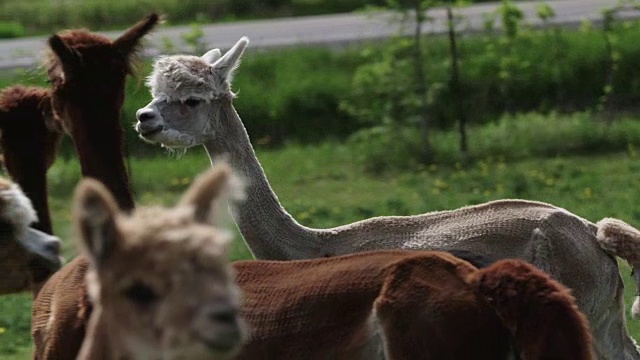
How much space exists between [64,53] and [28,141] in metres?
0.95

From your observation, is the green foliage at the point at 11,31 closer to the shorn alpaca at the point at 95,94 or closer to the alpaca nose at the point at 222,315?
the shorn alpaca at the point at 95,94

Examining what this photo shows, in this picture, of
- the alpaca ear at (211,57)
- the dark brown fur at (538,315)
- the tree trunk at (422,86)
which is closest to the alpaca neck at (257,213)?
the alpaca ear at (211,57)

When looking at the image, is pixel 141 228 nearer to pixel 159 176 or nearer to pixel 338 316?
pixel 338 316

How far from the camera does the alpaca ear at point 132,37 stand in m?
6.85

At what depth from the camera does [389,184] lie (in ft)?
49.9

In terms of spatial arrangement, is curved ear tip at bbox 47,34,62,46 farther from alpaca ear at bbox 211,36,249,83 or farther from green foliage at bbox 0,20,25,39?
green foliage at bbox 0,20,25,39

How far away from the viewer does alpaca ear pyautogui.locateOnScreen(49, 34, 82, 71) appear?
22.0 feet

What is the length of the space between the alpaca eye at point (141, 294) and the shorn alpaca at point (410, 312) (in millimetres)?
1309

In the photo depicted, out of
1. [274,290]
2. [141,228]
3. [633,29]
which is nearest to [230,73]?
[274,290]

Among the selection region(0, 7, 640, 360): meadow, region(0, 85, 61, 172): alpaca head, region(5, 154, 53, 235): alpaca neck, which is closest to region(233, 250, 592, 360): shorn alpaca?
region(5, 154, 53, 235): alpaca neck

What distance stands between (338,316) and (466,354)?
51 centimetres

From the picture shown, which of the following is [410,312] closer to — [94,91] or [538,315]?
[538,315]

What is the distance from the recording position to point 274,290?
5.43m

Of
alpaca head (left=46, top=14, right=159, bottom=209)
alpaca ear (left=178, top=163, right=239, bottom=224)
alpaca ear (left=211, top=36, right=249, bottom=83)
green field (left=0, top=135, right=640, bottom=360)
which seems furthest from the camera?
green field (left=0, top=135, right=640, bottom=360)
